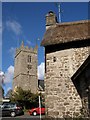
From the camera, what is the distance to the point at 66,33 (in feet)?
58.0

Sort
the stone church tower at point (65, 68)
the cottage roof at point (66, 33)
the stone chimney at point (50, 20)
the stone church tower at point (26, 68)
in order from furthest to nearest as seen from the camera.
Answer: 1. the stone church tower at point (26, 68)
2. the stone chimney at point (50, 20)
3. the cottage roof at point (66, 33)
4. the stone church tower at point (65, 68)

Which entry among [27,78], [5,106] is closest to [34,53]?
[27,78]

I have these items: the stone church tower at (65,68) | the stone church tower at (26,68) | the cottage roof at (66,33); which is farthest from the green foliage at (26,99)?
the stone church tower at (65,68)

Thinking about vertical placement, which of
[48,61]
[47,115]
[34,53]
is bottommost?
[47,115]

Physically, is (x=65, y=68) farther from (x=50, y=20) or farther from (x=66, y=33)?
(x=50, y=20)

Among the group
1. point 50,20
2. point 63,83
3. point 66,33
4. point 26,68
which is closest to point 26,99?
point 26,68

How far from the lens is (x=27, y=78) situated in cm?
8194

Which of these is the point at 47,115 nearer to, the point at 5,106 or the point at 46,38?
the point at 46,38

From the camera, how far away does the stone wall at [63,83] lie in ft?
52.5

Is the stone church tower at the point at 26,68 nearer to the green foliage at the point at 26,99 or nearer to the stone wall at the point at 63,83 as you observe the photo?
the green foliage at the point at 26,99

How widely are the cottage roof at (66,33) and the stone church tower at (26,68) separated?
61883 millimetres

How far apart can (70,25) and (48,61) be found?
127 inches

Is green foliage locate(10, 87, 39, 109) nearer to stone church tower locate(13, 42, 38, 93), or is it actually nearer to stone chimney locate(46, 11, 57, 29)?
stone church tower locate(13, 42, 38, 93)

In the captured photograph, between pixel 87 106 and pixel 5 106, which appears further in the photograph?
pixel 5 106
